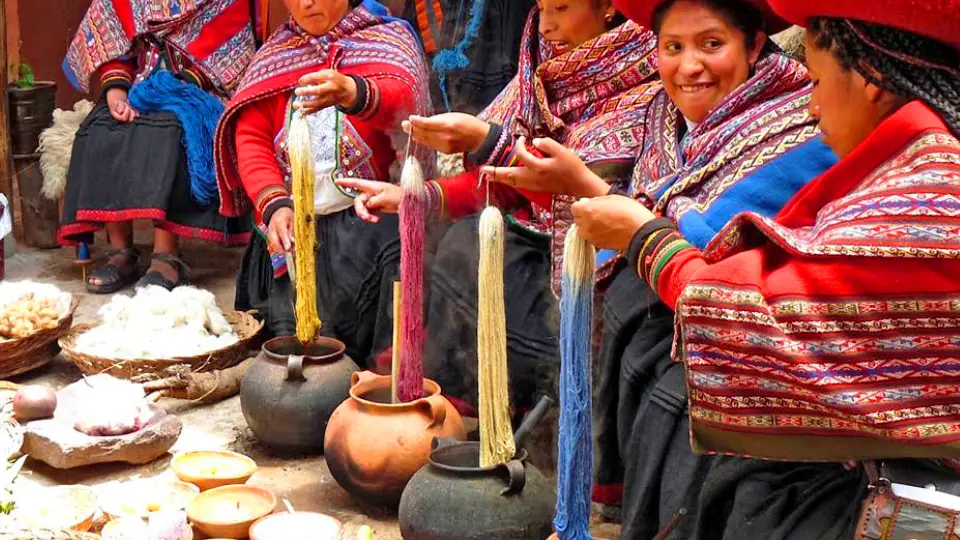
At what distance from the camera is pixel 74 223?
220 inches

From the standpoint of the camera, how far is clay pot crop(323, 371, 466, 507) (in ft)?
9.95

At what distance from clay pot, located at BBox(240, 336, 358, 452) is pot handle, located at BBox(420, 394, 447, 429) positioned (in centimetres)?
49

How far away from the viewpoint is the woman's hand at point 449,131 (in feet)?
9.73

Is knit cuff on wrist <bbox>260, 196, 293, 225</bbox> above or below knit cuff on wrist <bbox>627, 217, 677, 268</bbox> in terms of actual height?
below

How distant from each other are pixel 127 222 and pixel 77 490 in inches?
118

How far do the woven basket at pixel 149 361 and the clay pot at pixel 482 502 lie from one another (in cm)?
167

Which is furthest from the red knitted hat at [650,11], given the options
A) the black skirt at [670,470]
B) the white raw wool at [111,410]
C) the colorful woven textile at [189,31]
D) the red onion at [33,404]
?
the colorful woven textile at [189,31]

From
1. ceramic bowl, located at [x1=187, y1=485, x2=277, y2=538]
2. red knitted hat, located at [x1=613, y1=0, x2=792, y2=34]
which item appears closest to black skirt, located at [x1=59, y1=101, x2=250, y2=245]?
ceramic bowl, located at [x1=187, y1=485, x2=277, y2=538]

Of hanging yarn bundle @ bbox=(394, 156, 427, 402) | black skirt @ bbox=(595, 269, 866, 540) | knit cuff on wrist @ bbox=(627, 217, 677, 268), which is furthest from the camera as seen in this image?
hanging yarn bundle @ bbox=(394, 156, 427, 402)

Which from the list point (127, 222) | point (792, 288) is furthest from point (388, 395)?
point (127, 222)

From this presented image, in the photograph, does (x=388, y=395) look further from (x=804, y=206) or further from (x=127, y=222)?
(x=127, y=222)

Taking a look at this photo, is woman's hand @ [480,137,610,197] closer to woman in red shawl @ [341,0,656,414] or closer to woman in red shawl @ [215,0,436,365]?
woman in red shawl @ [341,0,656,414]

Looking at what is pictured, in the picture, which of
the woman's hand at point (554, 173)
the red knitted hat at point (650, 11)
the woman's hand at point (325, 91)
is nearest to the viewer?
the red knitted hat at point (650, 11)

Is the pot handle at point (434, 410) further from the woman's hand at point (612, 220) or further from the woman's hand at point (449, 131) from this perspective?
the woman's hand at point (612, 220)
